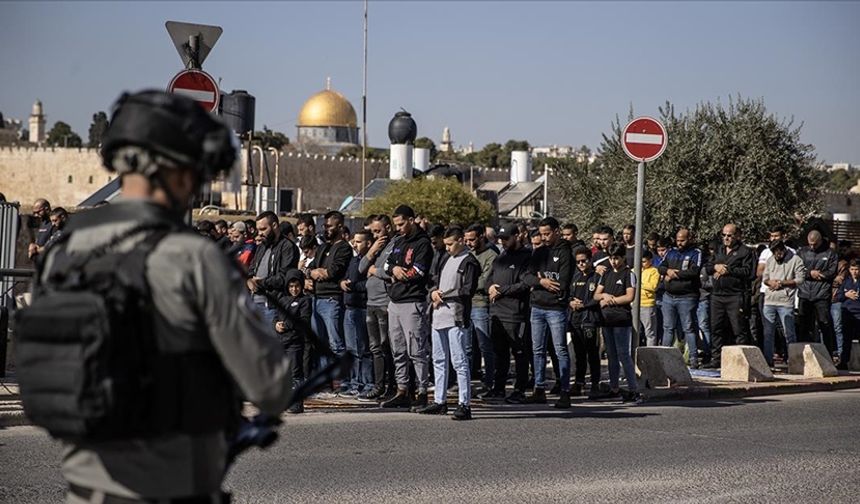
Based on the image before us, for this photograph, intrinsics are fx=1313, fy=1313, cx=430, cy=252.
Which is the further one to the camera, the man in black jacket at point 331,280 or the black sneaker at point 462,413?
the man in black jacket at point 331,280

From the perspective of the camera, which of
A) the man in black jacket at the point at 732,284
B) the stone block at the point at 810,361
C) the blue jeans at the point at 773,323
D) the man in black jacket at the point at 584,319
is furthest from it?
the blue jeans at the point at 773,323

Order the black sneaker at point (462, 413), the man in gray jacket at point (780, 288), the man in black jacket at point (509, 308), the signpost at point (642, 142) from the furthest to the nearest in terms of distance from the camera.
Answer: the man in gray jacket at point (780, 288) → the signpost at point (642, 142) → the man in black jacket at point (509, 308) → the black sneaker at point (462, 413)

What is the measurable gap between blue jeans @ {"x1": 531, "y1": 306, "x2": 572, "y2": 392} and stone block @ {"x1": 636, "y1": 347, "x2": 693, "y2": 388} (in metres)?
1.26

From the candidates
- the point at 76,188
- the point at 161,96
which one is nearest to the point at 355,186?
the point at 76,188

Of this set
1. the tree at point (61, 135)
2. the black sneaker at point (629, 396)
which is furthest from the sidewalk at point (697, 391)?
the tree at point (61, 135)

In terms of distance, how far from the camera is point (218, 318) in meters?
3.55

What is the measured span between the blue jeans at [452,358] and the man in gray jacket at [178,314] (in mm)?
8924

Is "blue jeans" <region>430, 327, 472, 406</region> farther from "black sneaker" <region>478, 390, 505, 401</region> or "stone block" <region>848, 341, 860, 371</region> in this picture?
"stone block" <region>848, 341, 860, 371</region>

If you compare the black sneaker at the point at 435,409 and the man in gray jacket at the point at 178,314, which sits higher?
the man in gray jacket at the point at 178,314

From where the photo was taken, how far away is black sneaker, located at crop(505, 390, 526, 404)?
14.5 meters

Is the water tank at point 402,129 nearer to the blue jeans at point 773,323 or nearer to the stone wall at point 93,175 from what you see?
the stone wall at point 93,175

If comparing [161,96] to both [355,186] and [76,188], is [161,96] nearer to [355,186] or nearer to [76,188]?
[355,186]

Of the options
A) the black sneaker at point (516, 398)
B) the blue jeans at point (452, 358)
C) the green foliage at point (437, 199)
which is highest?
the green foliage at point (437, 199)

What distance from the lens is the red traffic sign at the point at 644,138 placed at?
15.8 metres
